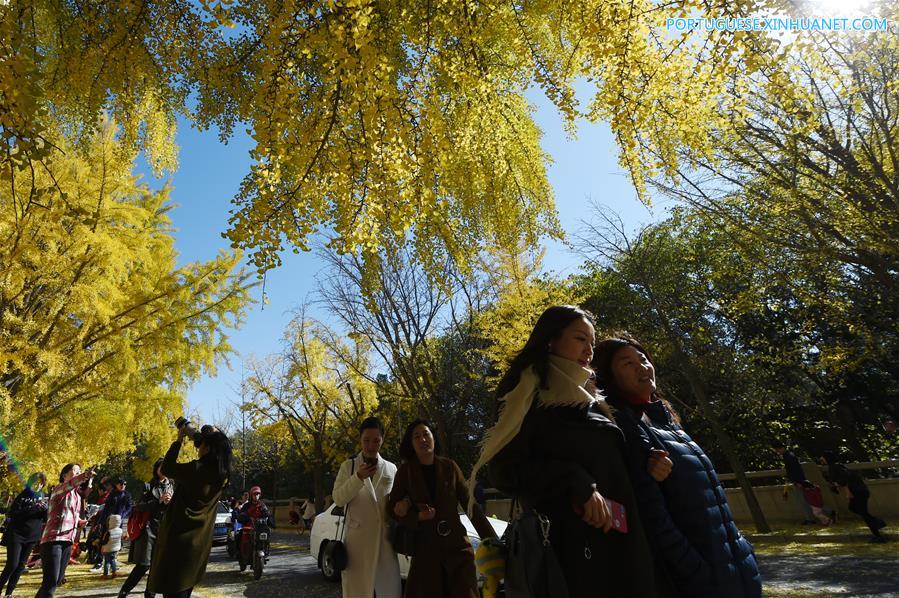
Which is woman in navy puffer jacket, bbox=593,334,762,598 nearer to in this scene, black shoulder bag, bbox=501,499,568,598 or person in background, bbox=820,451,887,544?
black shoulder bag, bbox=501,499,568,598

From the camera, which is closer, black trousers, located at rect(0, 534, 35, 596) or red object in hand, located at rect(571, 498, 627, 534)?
red object in hand, located at rect(571, 498, 627, 534)

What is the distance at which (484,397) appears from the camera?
18250 millimetres

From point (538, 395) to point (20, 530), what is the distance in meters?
6.69

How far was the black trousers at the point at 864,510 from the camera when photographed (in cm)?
735

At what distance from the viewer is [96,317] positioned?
6445mm

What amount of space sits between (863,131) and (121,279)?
10.1 m

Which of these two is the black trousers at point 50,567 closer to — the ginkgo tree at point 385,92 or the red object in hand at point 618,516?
the ginkgo tree at point 385,92

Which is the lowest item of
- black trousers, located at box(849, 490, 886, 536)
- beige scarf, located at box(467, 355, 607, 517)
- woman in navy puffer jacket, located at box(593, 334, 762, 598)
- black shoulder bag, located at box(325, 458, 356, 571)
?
black trousers, located at box(849, 490, 886, 536)

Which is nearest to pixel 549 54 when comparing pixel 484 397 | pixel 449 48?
pixel 449 48

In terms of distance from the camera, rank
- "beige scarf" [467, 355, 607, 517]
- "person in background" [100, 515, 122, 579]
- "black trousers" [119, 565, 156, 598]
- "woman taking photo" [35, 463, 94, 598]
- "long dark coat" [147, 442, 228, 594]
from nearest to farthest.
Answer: "beige scarf" [467, 355, 607, 517]
"long dark coat" [147, 442, 228, 594]
"woman taking photo" [35, 463, 94, 598]
"black trousers" [119, 565, 156, 598]
"person in background" [100, 515, 122, 579]

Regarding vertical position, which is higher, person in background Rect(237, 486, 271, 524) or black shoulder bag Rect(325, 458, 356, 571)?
person in background Rect(237, 486, 271, 524)

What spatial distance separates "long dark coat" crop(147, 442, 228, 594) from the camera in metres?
3.44

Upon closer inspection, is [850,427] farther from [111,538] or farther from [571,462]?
[111,538]

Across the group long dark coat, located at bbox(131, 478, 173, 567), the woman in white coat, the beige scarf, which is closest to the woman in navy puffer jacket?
the beige scarf
